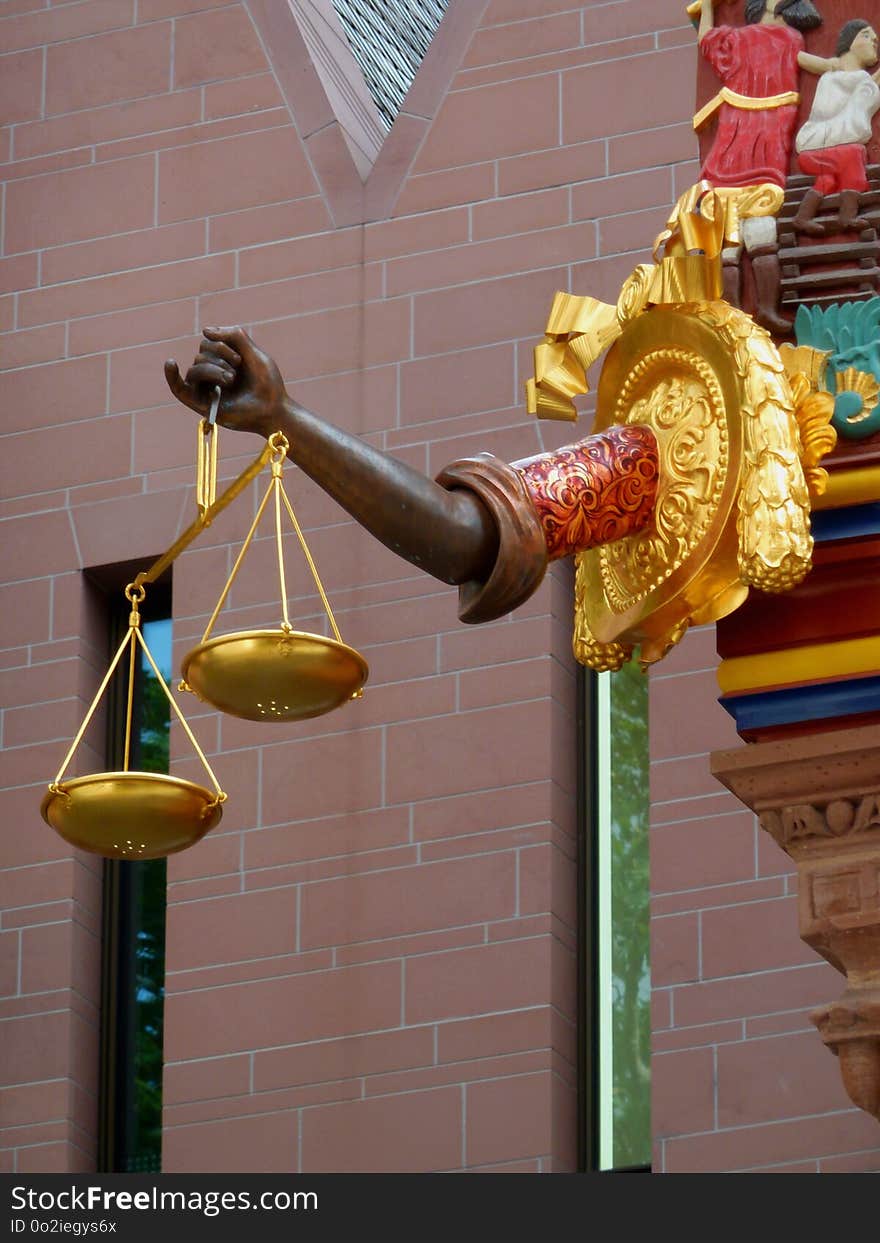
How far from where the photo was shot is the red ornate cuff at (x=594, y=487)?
29.7 ft

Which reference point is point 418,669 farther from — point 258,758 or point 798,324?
point 798,324

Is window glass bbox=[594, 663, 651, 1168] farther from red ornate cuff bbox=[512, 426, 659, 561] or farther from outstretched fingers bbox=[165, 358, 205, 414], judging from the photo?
outstretched fingers bbox=[165, 358, 205, 414]

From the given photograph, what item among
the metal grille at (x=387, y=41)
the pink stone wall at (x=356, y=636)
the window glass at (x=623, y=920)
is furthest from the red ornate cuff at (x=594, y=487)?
the metal grille at (x=387, y=41)

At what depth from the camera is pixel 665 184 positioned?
13.5 m

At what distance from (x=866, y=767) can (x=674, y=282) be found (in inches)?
49.7

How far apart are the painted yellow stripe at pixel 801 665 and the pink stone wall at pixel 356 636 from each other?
330 cm

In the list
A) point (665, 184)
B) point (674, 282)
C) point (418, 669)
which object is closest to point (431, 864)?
point (418, 669)

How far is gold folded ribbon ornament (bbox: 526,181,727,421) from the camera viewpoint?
920 cm

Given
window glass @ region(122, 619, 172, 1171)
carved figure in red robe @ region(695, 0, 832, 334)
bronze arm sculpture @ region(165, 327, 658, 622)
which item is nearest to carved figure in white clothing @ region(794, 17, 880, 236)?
carved figure in red robe @ region(695, 0, 832, 334)

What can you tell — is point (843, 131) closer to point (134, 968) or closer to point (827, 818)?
point (827, 818)

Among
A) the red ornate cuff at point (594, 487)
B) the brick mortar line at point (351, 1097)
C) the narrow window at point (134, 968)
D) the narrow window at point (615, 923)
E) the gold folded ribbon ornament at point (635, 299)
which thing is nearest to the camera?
the red ornate cuff at point (594, 487)

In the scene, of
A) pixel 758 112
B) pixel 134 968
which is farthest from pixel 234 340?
pixel 134 968

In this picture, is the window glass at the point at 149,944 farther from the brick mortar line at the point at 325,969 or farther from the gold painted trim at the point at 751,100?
the gold painted trim at the point at 751,100

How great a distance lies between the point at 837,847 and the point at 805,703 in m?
0.34
